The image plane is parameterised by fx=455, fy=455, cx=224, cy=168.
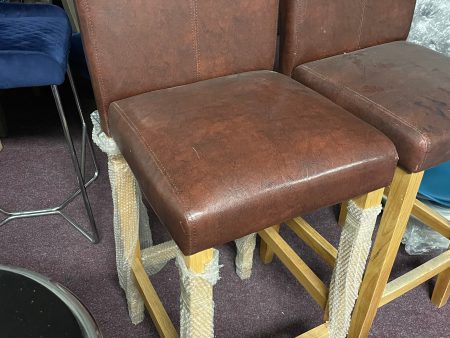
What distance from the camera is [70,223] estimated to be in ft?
4.52

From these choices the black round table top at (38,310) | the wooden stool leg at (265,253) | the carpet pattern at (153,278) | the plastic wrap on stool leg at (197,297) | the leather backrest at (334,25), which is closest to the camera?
the black round table top at (38,310)

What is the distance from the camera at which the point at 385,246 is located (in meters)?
0.87

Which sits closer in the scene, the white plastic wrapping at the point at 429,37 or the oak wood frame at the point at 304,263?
the oak wood frame at the point at 304,263

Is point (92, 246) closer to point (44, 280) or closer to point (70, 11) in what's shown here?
point (44, 280)

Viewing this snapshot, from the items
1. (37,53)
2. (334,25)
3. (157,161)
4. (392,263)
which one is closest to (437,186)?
(392,263)

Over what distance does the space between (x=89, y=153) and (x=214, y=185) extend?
47.1 inches

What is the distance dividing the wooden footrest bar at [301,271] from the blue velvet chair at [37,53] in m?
0.54

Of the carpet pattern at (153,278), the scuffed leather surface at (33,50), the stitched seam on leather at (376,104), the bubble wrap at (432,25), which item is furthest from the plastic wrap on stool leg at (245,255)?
the bubble wrap at (432,25)

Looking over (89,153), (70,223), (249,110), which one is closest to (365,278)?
(249,110)

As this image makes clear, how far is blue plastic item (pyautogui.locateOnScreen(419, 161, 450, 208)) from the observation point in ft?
4.23

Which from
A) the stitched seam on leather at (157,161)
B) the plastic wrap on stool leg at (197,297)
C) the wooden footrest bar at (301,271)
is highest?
the stitched seam on leather at (157,161)

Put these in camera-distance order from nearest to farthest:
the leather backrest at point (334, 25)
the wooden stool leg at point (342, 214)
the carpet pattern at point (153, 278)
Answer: the leather backrest at point (334, 25) < the carpet pattern at point (153, 278) < the wooden stool leg at point (342, 214)

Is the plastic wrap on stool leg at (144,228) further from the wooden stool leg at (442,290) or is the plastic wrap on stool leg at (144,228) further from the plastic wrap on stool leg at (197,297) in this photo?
the wooden stool leg at (442,290)

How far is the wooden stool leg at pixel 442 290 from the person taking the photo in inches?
44.5
